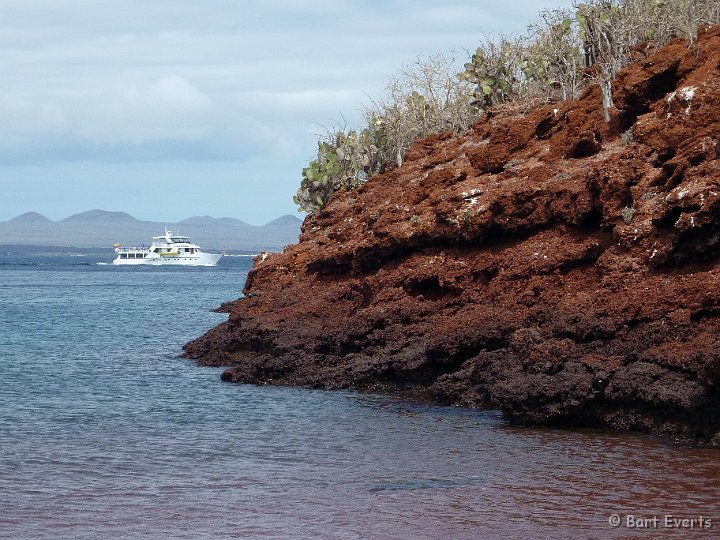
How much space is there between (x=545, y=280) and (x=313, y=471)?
7631mm

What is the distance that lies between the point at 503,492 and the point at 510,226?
9.78 m

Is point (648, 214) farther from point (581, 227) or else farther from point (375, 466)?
point (375, 466)

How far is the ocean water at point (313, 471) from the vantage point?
1205cm

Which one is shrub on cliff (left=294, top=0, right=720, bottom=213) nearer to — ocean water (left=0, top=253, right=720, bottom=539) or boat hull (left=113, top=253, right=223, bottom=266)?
ocean water (left=0, top=253, right=720, bottom=539)

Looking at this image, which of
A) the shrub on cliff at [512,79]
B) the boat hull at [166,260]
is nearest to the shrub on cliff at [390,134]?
the shrub on cliff at [512,79]

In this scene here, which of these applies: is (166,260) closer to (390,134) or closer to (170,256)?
(170,256)

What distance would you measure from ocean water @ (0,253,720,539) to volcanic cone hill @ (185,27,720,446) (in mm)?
743

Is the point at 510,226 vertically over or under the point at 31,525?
over

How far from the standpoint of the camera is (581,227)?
21.2 m

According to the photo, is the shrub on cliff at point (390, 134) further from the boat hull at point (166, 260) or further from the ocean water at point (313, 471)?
the boat hull at point (166, 260)

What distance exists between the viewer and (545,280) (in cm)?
2066

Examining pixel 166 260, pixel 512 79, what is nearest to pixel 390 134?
pixel 512 79

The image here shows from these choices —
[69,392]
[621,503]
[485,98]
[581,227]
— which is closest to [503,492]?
[621,503]

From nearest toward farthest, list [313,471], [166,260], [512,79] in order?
[313,471]
[512,79]
[166,260]
